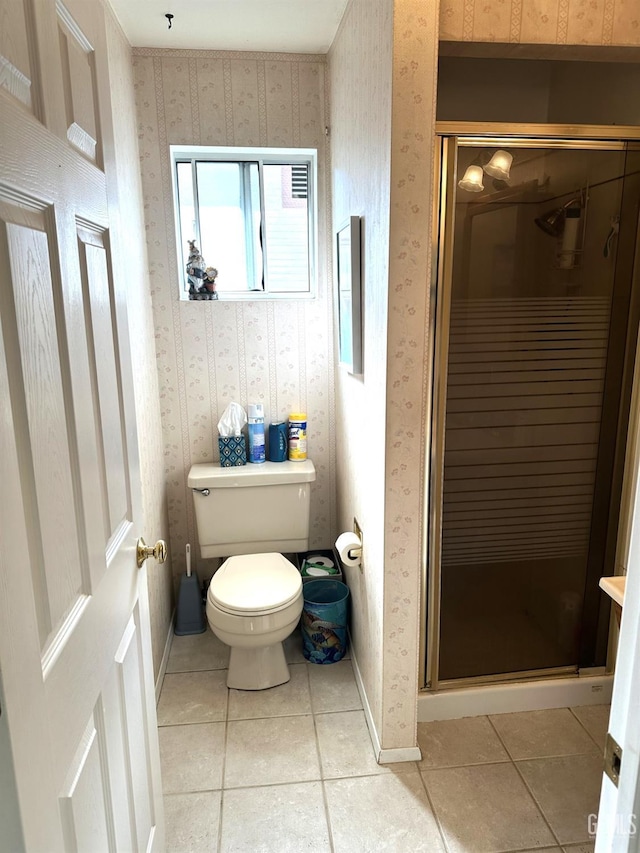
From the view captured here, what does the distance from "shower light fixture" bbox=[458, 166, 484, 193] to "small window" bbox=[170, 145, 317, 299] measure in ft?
3.33

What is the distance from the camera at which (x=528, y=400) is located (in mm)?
1961

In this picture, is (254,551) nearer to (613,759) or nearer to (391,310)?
(391,310)

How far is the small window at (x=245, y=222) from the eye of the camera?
257 centimetres

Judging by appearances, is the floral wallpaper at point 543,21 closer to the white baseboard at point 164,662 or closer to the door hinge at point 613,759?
the door hinge at point 613,759

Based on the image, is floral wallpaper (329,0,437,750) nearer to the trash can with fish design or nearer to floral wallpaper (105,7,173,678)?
the trash can with fish design

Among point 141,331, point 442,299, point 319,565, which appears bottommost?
point 319,565

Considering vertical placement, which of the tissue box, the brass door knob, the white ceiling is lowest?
the tissue box

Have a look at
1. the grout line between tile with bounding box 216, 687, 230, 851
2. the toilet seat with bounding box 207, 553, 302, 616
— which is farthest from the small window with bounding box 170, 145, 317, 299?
the grout line between tile with bounding box 216, 687, 230, 851

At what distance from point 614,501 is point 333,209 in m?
1.66

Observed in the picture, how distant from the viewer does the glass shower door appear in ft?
5.96

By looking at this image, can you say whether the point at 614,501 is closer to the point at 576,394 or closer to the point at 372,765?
the point at 576,394

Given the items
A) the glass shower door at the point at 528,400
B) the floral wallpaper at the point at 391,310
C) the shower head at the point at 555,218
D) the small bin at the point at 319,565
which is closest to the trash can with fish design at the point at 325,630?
the small bin at the point at 319,565

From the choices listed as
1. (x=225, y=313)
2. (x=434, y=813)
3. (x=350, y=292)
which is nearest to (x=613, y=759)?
(x=434, y=813)

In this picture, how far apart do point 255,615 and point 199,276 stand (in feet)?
4.93
